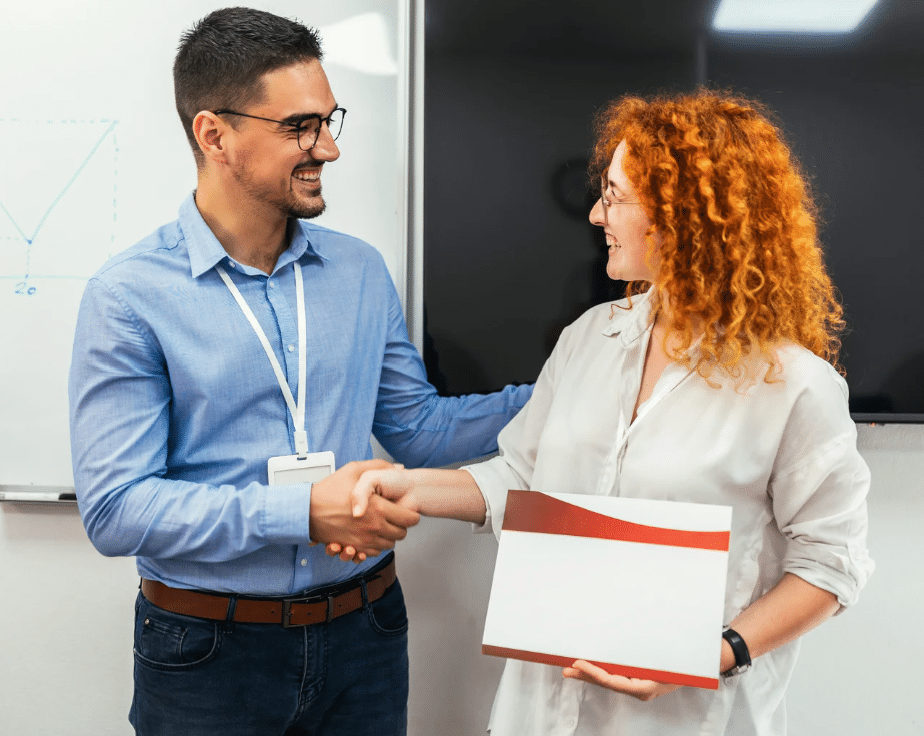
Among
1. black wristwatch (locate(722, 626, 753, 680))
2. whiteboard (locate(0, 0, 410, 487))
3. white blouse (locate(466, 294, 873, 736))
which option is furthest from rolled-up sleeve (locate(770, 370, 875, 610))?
whiteboard (locate(0, 0, 410, 487))

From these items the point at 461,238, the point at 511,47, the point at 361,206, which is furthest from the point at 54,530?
the point at 511,47

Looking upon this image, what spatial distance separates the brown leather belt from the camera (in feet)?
4.30

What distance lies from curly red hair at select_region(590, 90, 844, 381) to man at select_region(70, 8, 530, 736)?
1.98 feet

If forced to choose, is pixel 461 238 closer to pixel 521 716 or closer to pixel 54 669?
pixel 521 716

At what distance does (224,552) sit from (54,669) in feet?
3.01

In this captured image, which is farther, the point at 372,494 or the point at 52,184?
the point at 52,184

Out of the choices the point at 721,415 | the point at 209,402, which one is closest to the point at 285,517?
the point at 209,402

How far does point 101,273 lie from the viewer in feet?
4.20

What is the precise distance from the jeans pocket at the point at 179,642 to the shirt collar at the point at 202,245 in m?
0.63

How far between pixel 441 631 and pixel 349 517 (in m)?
0.63

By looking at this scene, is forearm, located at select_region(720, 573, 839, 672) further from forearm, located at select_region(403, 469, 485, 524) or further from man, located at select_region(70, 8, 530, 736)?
man, located at select_region(70, 8, 530, 736)

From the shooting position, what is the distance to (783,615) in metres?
1.08

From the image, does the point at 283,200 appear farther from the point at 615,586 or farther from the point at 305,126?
the point at 615,586

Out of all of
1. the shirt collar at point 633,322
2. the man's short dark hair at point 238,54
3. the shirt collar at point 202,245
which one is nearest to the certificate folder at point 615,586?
the shirt collar at point 633,322
